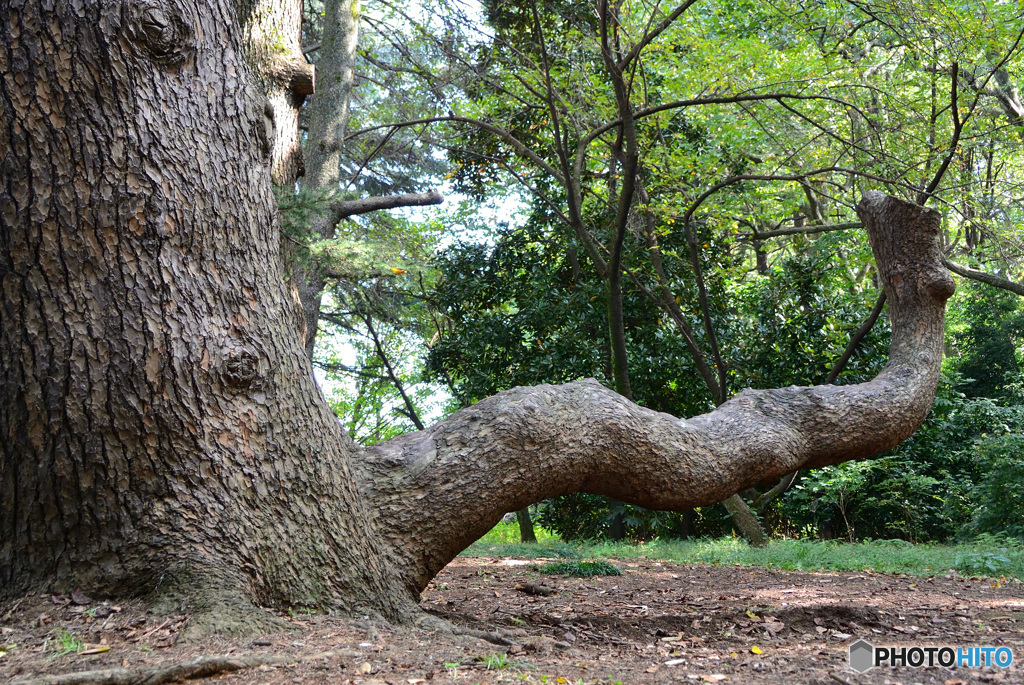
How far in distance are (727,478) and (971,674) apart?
4.83ft

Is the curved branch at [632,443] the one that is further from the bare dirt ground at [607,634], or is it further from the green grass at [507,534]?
the green grass at [507,534]

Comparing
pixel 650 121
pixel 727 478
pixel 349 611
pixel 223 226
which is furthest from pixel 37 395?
pixel 650 121

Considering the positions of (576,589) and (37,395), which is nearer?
(37,395)

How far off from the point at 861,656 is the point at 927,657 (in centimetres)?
28

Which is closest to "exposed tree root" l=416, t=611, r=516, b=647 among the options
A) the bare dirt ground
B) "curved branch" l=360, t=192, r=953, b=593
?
the bare dirt ground

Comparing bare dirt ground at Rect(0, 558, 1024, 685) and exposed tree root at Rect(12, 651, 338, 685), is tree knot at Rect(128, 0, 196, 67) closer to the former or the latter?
bare dirt ground at Rect(0, 558, 1024, 685)

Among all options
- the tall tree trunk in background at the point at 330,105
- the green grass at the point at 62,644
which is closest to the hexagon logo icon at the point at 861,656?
the green grass at the point at 62,644

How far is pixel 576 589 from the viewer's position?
5738 mm

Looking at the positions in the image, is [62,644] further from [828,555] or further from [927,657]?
[828,555]

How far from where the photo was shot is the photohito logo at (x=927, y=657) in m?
3.16

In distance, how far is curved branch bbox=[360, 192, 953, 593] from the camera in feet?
11.6

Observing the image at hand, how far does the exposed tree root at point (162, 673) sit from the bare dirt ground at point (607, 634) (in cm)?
3

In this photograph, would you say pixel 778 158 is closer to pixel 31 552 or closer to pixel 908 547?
pixel 908 547

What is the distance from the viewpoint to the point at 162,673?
2252 mm
